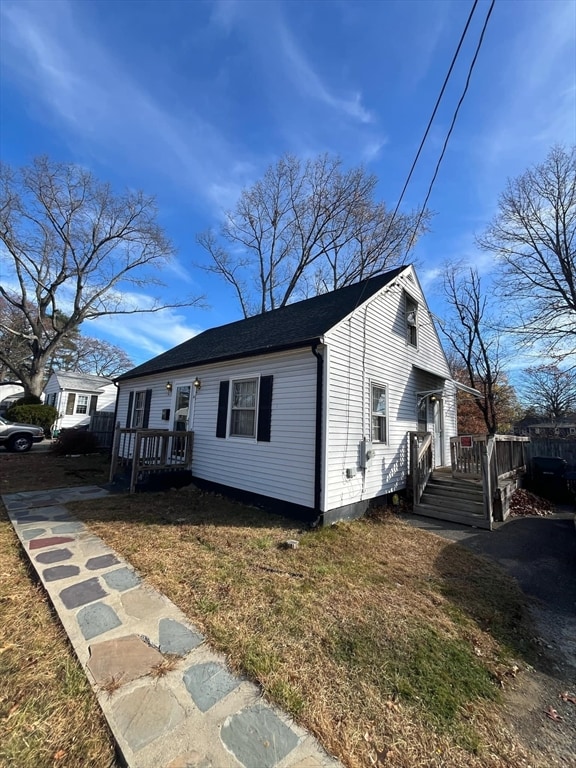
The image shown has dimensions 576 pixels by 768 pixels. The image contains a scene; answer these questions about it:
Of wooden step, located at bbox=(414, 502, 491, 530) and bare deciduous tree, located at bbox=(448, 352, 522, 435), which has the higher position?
bare deciduous tree, located at bbox=(448, 352, 522, 435)

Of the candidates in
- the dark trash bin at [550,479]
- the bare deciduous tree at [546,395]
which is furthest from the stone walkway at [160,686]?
the bare deciduous tree at [546,395]

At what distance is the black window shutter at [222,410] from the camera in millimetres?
7582

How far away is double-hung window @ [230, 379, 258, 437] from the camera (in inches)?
280

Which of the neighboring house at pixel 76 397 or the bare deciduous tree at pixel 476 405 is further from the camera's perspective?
the neighboring house at pixel 76 397

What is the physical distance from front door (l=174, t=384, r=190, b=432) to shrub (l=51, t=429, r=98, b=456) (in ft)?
23.4

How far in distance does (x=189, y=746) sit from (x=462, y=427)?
66.8 ft

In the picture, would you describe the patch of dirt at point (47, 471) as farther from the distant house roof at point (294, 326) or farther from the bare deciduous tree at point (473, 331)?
the bare deciduous tree at point (473, 331)

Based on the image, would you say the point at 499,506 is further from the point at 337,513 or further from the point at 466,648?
the point at 466,648

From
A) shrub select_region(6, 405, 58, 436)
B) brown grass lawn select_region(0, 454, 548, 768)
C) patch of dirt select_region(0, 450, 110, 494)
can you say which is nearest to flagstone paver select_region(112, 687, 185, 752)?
brown grass lawn select_region(0, 454, 548, 768)

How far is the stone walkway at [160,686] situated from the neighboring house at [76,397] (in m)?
21.4

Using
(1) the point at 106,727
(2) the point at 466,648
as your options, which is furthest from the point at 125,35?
(2) the point at 466,648


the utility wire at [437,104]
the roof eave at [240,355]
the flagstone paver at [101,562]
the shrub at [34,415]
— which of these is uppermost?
the utility wire at [437,104]

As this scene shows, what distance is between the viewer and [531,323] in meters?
14.9

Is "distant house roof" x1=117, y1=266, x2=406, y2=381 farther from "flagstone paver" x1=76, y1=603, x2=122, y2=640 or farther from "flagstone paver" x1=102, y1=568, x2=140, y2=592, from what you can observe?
"flagstone paver" x1=76, y1=603, x2=122, y2=640
